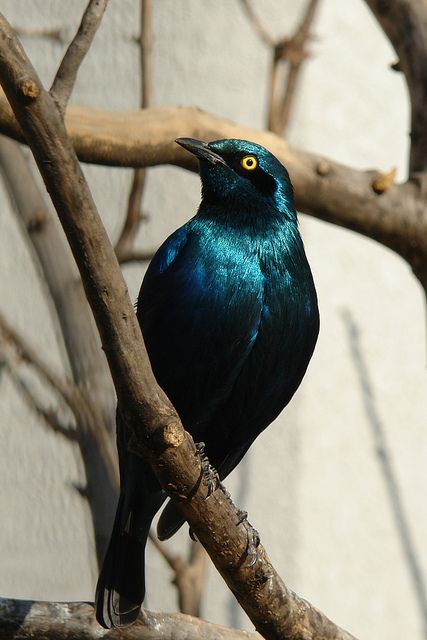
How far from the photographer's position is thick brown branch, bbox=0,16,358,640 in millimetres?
1977

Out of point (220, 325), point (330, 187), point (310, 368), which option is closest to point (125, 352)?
point (220, 325)

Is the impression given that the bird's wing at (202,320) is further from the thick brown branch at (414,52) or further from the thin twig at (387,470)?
the thin twig at (387,470)

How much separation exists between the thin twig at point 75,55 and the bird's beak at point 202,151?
487mm

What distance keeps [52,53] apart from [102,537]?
2.77m

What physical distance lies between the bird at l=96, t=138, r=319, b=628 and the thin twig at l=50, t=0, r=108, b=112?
1.57 feet

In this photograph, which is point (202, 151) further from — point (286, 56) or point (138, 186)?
point (286, 56)

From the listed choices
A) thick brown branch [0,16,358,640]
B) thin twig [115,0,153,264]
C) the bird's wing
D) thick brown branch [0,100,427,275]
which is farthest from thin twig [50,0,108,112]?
thin twig [115,0,153,264]

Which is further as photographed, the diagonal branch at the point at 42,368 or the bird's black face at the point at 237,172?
the diagonal branch at the point at 42,368

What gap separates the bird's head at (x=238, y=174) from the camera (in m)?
3.09

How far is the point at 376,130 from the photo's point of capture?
17.5 feet

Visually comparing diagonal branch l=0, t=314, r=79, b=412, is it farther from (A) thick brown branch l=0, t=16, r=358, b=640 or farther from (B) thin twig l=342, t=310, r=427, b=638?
(B) thin twig l=342, t=310, r=427, b=638

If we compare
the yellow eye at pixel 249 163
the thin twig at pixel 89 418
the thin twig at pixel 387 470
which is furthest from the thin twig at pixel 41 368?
the thin twig at pixel 387 470

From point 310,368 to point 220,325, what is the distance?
88.6 inches

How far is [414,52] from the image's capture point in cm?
387
